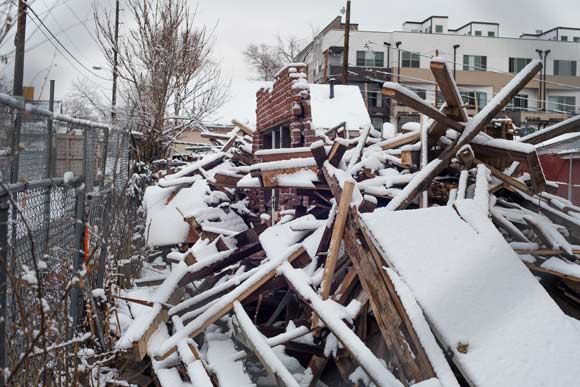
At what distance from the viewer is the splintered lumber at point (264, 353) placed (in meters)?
4.11

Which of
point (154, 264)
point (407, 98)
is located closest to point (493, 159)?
point (407, 98)

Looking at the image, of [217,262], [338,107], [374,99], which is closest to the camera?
[217,262]

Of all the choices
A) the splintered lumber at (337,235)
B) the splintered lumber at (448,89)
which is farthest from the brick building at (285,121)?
the splintered lumber at (337,235)

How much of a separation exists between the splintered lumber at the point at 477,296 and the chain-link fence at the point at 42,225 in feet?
6.68

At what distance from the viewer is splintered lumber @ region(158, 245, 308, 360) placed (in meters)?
5.14

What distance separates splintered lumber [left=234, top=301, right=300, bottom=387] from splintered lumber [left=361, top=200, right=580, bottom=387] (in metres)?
1.06

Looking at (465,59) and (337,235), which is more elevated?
(465,59)

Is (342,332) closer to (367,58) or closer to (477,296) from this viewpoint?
(477,296)

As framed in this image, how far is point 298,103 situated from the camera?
28.3ft

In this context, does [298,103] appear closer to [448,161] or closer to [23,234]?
[448,161]

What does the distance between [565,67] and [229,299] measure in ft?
177

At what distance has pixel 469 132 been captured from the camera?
5488 millimetres

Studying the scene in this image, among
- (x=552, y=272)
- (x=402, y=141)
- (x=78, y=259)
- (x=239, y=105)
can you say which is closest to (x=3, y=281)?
(x=78, y=259)

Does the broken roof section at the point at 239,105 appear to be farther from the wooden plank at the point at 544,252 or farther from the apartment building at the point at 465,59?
the wooden plank at the point at 544,252
